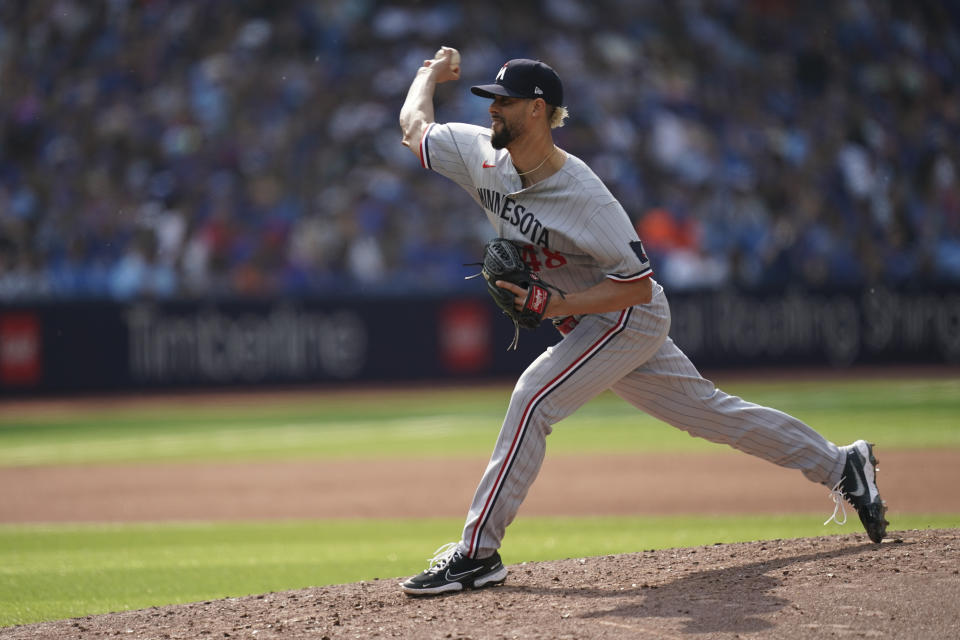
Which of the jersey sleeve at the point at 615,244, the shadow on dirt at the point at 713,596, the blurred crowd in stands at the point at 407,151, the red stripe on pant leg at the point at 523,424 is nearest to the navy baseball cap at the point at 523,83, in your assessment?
the jersey sleeve at the point at 615,244

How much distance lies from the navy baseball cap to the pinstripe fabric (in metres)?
0.29

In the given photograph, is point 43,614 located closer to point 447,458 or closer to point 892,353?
point 447,458

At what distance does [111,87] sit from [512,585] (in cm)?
1692

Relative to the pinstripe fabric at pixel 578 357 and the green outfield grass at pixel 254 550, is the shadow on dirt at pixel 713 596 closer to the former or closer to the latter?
Result: the pinstripe fabric at pixel 578 357

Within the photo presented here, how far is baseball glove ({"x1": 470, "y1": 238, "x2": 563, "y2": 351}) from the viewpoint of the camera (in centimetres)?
413

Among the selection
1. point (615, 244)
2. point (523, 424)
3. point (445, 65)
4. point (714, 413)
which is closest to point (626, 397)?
point (714, 413)

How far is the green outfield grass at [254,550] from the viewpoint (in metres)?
5.39

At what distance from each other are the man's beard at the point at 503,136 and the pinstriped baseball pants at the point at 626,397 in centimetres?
77

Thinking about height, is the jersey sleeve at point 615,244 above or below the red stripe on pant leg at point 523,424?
above

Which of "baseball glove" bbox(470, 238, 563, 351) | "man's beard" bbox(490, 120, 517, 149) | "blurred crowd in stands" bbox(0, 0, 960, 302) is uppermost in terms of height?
"blurred crowd in stands" bbox(0, 0, 960, 302)

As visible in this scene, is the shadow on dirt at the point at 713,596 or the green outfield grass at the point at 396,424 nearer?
the shadow on dirt at the point at 713,596

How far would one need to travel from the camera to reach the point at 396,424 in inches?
541

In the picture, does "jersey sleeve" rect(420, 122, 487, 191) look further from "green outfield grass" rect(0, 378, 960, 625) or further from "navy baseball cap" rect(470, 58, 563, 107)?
"green outfield grass" rect(0, 378, 960, 625)

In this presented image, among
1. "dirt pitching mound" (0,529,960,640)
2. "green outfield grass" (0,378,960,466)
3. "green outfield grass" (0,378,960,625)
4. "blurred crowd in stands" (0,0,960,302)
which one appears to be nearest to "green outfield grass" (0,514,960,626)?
"green outfield grass" (0,378,960,625)
